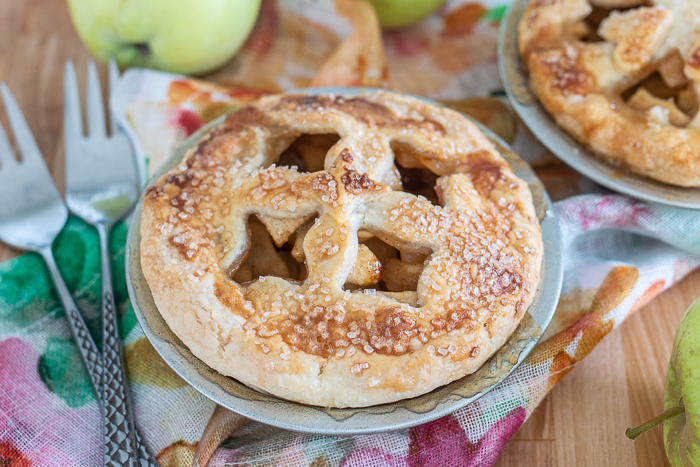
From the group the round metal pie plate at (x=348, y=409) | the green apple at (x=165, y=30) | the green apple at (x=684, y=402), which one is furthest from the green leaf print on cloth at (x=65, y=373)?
the green apple at (x=684, y=402)

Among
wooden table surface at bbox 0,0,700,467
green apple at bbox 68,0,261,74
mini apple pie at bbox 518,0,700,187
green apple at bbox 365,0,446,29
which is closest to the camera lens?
wooden table surface at bbox 0,0,700,467

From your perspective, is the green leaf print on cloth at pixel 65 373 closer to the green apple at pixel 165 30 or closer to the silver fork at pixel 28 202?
the silver fork at pixel 28 202

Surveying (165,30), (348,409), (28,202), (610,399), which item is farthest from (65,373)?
(610,399)

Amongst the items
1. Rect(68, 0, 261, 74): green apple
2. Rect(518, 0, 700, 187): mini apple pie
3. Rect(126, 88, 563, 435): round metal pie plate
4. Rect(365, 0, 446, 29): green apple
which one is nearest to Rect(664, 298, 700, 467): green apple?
Rect(126, 88, 563, 435): round metal pie plate

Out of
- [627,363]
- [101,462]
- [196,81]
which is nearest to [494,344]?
[627,363]

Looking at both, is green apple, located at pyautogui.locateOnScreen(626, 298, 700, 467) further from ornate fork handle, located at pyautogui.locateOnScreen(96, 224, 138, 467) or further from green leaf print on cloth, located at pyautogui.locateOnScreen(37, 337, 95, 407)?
green leaf print on cloth, located at pyautogui.locateOnScreen(37, 337, 95, 407)

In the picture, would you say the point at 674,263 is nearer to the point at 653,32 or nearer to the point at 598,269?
the point at 598,269
